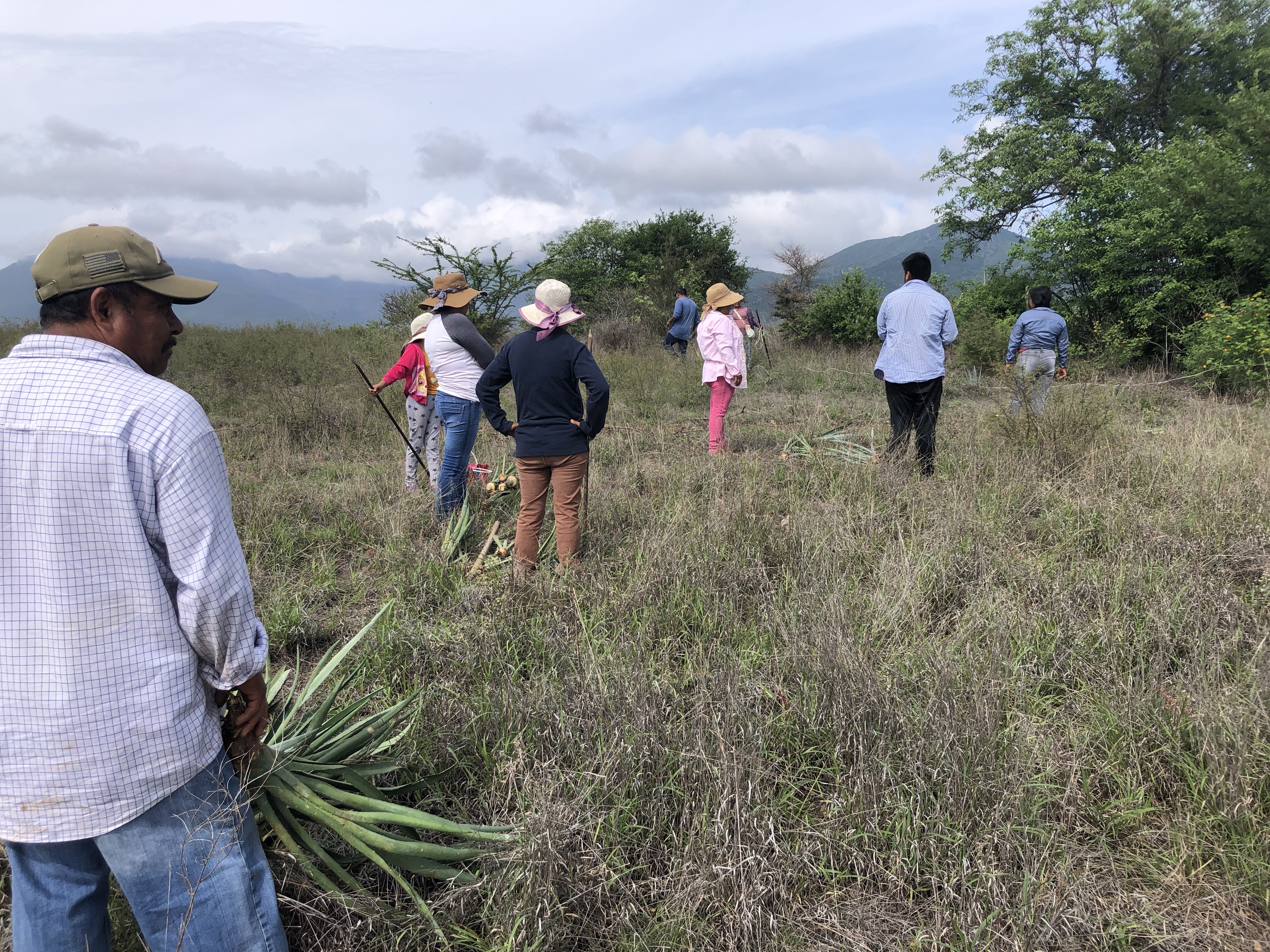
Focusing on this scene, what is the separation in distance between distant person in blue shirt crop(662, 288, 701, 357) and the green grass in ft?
25.7

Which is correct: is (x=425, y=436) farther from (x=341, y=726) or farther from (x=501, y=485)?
(x=341, y=726)

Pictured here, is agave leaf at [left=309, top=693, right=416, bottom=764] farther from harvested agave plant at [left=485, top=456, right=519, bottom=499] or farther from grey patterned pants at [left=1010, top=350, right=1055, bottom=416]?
grey patterned pants at [left=1010, top=350, right=1055, bottom=416]

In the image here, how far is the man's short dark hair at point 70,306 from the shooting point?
1314 mm

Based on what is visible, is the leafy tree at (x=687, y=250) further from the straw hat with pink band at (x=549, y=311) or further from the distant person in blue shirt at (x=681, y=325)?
the straw hat with pink band at (x=549, y=311)

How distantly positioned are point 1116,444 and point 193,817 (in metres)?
6.34

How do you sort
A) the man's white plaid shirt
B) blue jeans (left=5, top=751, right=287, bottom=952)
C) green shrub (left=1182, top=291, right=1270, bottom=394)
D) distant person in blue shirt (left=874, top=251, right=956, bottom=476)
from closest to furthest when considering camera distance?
1. the man's white plaid shirt
2. blue jeans (left=5, top=751, right=287, bottom=952)
3. distant person in blue shirt (left=874, top=251, right=956, bottom=476)
4. green shrub (left=1182, top=291, right=1270, bottom=394)

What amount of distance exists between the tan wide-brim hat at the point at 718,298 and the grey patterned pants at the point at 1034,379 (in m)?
2.58

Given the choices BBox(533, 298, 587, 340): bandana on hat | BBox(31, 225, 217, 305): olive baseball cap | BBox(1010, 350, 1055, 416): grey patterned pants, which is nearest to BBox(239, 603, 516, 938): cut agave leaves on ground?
BBox(31, 225, 217, 305): olive baseball cap

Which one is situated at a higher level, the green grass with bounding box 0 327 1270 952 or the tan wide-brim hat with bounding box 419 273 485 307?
the tan wide-brim hat with bounding box 419 273 485 307

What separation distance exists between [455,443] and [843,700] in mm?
3407

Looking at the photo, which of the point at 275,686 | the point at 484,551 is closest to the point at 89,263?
the point at 275,686

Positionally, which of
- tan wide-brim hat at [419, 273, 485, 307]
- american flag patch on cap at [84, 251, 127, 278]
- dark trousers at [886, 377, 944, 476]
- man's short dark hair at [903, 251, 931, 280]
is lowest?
dark trousers at [886, 377, 944, 476]

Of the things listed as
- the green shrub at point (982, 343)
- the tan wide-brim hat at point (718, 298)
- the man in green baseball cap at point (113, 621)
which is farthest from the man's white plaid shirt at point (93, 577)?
the green shrub at point (982, 343)

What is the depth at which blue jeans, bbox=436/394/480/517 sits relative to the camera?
16.3 feet
